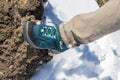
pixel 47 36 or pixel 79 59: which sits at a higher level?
pixel 47 36

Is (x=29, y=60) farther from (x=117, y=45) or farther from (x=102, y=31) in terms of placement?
(x=117, y=45)

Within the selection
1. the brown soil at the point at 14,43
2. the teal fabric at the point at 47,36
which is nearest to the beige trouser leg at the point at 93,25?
the teal fabric at the point at 47,36

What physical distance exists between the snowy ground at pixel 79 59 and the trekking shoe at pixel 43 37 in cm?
24

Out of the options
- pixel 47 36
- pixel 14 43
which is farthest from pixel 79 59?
pixel 14 43

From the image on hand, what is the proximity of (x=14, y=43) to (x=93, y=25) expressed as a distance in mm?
480

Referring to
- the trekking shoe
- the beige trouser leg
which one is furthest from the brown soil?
the beige trouser leg

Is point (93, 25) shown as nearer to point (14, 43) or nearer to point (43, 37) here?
point (43, 37)

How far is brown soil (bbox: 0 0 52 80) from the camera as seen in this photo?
2057mm

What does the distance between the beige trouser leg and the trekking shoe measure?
38mm

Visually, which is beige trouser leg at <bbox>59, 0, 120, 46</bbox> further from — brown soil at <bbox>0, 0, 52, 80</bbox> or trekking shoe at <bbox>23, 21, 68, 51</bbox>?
brown soil at <bbox>0, 0, 52, 80</bbox>

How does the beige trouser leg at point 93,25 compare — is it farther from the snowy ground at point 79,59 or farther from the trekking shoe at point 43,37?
the snowy ground at point 79,59

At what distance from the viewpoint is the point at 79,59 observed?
2336 mm

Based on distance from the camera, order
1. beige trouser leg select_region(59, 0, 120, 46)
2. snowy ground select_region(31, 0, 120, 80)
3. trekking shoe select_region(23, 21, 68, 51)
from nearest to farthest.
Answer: beige trouser leg select_region(59, 0, 120, 46)
trekking shoe select_region(23, 21, 68, 51)
snowy ground select_region(31, 0, 120, 80)

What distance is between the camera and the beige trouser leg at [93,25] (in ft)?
6.10
